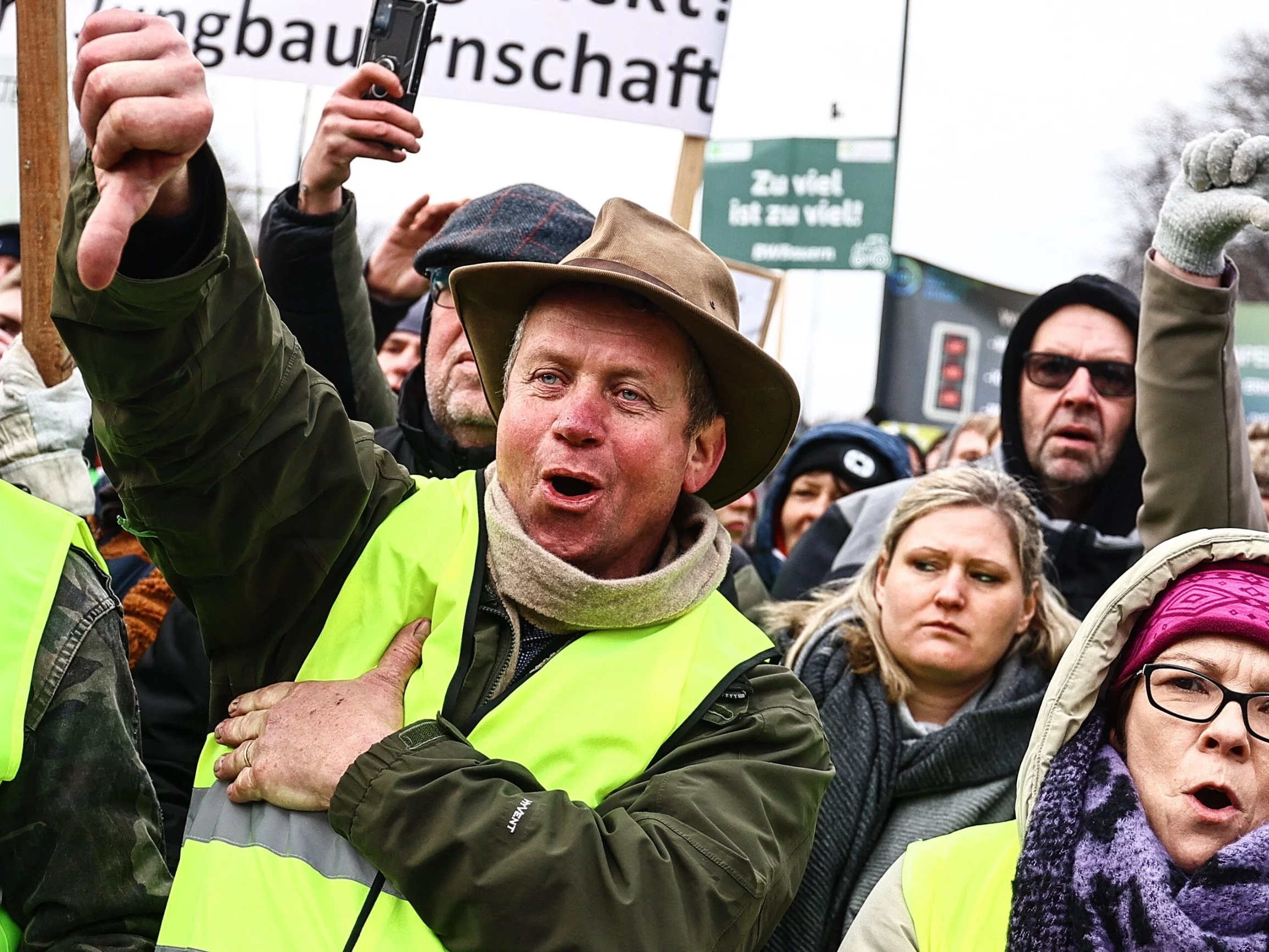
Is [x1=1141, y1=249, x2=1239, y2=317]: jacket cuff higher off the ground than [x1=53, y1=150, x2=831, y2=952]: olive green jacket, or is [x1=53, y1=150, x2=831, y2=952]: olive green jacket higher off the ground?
[x1=1141, y1=249, x2=1239, y2=317]: jacket cuff

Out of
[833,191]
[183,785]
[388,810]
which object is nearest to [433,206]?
[183,785]

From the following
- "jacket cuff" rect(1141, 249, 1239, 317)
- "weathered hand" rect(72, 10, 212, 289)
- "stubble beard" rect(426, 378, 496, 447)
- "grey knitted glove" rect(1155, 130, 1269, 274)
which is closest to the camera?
"weathered hand" rect(72, 10, 212, 289)

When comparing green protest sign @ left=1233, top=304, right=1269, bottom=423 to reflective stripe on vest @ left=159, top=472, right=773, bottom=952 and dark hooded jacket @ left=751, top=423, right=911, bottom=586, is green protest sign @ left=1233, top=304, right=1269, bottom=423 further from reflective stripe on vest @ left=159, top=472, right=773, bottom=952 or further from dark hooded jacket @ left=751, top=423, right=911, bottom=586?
reflective stripe on vest @ left=159, top=472, right=773, bottom=952

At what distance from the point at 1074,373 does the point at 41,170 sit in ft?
9.27

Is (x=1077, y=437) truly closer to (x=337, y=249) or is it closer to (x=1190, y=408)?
(x=1190, y=408)

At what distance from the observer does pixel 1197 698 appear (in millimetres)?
2559

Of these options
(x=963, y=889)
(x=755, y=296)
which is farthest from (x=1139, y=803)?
(x=755, y=296)

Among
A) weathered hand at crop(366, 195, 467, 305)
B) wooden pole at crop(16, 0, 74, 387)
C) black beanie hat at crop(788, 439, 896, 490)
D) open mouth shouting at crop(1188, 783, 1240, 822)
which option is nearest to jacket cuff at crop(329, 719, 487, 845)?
wooden pole at crop(16, 0, 74, 387)

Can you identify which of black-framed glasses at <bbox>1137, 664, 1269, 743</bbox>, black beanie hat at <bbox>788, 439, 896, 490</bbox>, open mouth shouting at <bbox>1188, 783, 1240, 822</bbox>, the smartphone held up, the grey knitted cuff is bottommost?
open mouth shouting at <bbox>1188, 783, 1240, 822</bbox>

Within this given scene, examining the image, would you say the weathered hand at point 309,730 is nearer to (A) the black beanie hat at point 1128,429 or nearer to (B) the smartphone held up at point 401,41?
(B) the smartphone held up at point 401,41

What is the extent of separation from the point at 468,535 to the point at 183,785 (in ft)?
3.35

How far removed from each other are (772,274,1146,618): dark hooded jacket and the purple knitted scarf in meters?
1.48

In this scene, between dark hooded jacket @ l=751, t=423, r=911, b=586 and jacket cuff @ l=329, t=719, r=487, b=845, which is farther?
dark hooded jacket @ l=751, t=423, r=911, b=586

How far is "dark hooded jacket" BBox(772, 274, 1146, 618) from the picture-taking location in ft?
13.3
